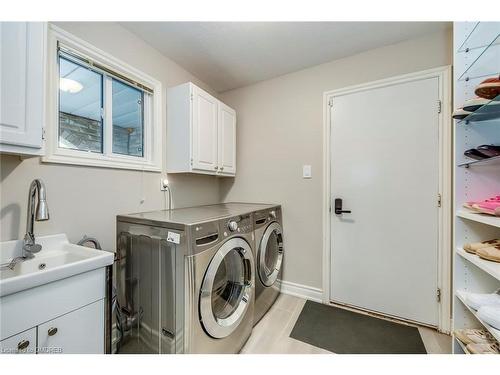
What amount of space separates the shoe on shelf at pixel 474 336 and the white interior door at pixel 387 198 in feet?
1.84

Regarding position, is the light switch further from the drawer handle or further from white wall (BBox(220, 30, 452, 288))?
the drawer handle

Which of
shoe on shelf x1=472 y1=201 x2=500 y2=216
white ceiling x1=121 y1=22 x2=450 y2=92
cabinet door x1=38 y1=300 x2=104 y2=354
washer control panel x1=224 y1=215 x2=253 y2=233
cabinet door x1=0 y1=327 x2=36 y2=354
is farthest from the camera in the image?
white ceiling x1=121 y1=22 x2=450 y2=92

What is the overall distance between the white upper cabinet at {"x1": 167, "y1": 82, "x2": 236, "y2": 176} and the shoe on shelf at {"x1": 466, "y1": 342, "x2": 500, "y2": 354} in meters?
2.08

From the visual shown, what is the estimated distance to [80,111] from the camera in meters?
1.45

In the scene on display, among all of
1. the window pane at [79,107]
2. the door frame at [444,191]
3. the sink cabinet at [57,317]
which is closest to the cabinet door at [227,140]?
the window pane at [79,107]

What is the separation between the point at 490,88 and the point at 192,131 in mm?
1875

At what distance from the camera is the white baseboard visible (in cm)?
209

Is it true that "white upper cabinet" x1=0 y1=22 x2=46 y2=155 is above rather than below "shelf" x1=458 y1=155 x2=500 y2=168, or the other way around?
above

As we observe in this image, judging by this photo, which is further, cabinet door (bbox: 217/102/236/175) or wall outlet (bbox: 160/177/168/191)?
cabinet door (bbox: 217/102/236/175)

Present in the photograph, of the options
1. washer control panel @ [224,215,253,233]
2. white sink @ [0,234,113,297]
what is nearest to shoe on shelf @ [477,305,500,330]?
washer control panel @ [224,215,253,233]

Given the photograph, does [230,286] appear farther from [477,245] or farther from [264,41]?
[264,41]

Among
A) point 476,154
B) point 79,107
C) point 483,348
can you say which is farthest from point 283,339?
point 79,107

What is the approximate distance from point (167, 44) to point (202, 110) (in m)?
0.61

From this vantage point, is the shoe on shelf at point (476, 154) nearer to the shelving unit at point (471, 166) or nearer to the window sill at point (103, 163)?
the shelving unit at point (471, 166)
